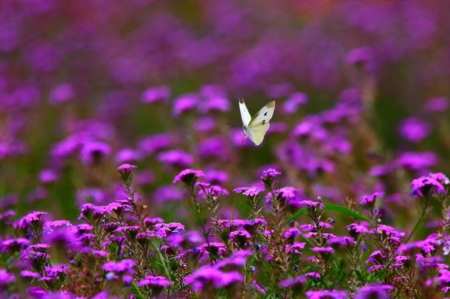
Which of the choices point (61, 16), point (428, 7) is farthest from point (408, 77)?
point (61, 16)

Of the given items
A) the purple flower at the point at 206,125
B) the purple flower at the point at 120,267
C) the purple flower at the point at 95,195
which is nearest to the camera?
the purple flower at the point at 120,267

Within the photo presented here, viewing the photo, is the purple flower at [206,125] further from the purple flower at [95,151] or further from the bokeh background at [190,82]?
the purple flower at [95,151]

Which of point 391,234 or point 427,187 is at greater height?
point 427,187

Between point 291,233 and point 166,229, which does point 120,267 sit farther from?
point 291,233

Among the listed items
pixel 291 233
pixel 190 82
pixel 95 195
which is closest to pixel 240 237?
pixel 291 233

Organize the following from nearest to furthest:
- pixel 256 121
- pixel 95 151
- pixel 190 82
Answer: pixel 256 121 → pixel 95 151 → pixel 190 82

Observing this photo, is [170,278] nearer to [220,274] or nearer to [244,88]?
[220,274]

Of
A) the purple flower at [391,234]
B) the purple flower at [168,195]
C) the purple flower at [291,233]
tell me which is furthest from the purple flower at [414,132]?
the purple flower at [291,233]
